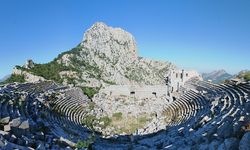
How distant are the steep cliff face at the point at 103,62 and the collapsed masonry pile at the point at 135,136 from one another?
38805 mm

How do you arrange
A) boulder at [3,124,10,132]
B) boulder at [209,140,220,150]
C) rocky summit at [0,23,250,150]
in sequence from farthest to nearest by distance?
1. rocky summit at [0,23,250,150]
2. boulder at [3,124,10,132]
3. boulder at [209,140,220,150]

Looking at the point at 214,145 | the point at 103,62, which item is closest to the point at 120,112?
the point at 214,145

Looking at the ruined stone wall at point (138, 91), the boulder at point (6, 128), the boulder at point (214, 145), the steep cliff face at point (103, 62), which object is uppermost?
the steep cliff face at point (103, 62)

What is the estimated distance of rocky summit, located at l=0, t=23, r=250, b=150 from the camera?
13.7 m

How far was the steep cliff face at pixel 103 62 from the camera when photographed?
7538 centimetres

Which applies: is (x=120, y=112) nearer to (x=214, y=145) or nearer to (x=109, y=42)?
(x=214, y=145)

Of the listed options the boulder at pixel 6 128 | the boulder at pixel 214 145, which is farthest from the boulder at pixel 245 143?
the boulder at pixel 6 128

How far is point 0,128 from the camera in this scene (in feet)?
42.8

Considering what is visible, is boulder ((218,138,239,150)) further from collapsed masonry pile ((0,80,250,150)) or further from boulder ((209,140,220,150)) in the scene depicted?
boulder ((209,140,220,150))

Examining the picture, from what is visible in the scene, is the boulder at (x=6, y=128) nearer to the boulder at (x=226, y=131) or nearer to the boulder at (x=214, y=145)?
the boulder at (x=214, y=145)

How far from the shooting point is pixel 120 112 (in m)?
35.8

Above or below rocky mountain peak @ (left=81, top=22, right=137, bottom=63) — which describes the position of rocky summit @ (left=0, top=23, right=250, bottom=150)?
below

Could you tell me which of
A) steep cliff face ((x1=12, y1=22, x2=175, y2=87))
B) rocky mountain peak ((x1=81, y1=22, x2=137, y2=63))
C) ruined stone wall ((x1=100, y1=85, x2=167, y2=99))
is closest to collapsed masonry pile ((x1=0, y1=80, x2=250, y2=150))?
ruined stone wall ((x1=100, y1=85, x2=167, y2=99))

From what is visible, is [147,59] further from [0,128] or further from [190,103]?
[0,128]
